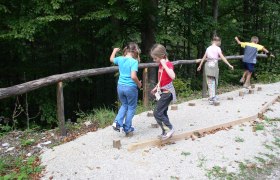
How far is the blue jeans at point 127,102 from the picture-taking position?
20.9 ft

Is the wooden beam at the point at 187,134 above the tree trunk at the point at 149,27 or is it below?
below

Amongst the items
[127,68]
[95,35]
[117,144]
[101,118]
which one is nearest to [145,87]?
[101,118]

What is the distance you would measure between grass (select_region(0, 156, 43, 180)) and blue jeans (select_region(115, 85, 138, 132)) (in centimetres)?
163

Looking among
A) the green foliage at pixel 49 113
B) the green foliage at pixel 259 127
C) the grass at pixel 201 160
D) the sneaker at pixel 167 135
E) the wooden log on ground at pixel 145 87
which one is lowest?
the green foliage at pixel 49 113

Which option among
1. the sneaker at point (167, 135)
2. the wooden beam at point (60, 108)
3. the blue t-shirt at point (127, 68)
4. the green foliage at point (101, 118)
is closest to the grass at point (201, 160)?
the sneaker at point (167, 135)

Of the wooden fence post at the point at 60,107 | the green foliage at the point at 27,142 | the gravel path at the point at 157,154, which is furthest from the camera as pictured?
the wooden fence post at the point at 60,107

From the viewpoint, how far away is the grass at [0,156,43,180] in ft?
17.5

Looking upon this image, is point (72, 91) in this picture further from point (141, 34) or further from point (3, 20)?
point (3, 20)

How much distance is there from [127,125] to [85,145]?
840 mm

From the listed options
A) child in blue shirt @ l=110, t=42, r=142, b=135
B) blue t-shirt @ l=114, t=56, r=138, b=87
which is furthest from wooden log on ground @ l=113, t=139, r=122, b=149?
blue t-shirt @ l=114, t=56, r=138, b=87

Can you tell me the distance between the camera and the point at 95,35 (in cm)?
1388

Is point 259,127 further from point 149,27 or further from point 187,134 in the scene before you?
point 149,27

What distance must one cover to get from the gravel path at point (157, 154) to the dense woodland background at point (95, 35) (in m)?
2.37

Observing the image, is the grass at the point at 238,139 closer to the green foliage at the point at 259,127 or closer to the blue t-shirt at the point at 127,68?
the green foliage at the point at 259,127
